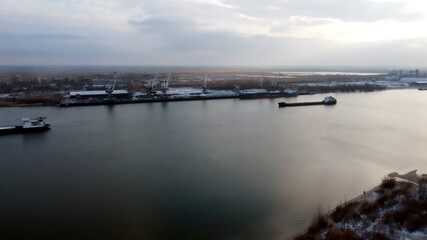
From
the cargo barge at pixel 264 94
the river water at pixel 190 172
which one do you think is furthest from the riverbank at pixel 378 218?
the cargo barge at pixel 264 94

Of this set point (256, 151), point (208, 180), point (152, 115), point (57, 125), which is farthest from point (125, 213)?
point (152, 115)

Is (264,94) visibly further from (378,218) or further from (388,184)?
(378,218)

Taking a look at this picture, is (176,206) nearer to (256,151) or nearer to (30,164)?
(256,151)

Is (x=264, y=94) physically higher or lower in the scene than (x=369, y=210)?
higher

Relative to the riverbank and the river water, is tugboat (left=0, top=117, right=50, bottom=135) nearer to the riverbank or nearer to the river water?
the river water

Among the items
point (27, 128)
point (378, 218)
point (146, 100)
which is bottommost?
point (378, 218)

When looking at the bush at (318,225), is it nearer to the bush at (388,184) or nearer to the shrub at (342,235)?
the shrub at (342,235)

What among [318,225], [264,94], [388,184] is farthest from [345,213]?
[264,94]
